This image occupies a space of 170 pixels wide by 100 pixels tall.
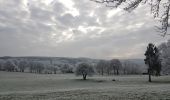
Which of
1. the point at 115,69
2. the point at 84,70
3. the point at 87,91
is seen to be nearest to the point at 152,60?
the point at 84,70

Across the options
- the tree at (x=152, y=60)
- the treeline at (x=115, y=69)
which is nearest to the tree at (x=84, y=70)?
the tree at (x=152, y=60)

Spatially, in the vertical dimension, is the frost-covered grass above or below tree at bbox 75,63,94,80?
below

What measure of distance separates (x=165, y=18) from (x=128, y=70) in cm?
13569

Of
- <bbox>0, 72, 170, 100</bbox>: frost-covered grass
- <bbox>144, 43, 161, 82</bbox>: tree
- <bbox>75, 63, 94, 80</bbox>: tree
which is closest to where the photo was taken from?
<bbox>0, 72, 170, 100</bbox>: frost-covered grass

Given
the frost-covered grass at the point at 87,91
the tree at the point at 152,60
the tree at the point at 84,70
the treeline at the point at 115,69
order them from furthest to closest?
the treeline at the point at 115,69, the tree at the point at 84,70, the tree at the point at 152,60, the frost-covered grass at the point at 87,91

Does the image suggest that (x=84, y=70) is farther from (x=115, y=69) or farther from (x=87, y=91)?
(x=87, y=91)

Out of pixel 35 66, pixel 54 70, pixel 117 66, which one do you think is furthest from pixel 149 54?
pixel 35 66

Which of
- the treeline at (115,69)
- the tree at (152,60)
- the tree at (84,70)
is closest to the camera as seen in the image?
the tree at (152,60)

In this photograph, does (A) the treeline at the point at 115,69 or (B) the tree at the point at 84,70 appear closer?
(B) the tree at the point at 84,70

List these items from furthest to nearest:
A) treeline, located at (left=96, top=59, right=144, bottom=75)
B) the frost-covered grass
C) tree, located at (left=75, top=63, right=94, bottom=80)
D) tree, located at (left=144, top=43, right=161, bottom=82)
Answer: treeline, located at (left=96, top=59, right=144, bottom=75), tree, located at (left=75, top=63, right=94, bottom=80), tree, located at (left=144, top=43, right=161, bottom=82), the frost-covered grass

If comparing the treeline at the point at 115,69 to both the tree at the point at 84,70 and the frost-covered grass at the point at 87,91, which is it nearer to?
the tree at the point at 84,70

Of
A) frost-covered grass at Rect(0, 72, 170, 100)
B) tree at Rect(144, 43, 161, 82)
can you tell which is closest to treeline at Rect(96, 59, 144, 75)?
tree at Rect(144, 43, 161, 82)

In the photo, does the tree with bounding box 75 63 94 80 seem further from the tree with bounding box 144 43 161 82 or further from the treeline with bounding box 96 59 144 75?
the treeline with bounding box 96 59 144 75

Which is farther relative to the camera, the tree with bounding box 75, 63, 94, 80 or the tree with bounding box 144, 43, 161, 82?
the tree with bounding box 75, 63, 94, 80
